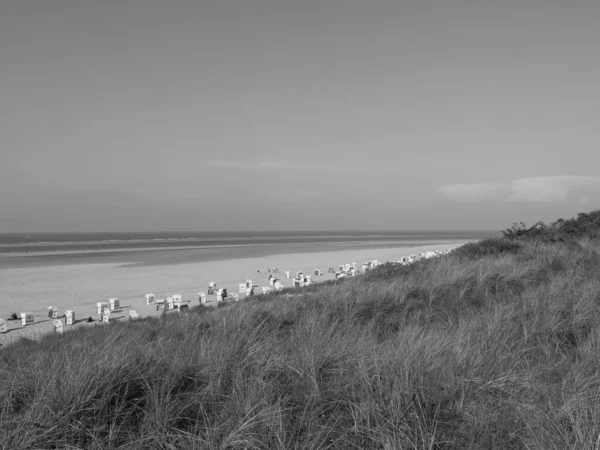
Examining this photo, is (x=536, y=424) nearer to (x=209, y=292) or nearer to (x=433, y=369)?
(x=433, y=369)

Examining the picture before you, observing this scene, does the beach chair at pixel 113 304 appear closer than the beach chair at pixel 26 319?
No

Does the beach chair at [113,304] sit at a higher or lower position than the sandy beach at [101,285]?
higher

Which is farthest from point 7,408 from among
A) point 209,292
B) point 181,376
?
point 209,292

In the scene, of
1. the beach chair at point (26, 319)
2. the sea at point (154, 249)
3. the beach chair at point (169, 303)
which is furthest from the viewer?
the sea at point (154, 249)

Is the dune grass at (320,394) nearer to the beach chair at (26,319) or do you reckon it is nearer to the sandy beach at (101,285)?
the sandy beach at (101,285)

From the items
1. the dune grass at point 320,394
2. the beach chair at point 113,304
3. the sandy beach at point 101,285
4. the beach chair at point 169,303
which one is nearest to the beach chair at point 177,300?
the beach chair at point 169,303

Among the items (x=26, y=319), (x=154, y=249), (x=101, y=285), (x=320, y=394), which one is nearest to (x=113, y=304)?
(x=26, y=319)

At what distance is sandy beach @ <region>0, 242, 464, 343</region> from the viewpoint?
14750mm

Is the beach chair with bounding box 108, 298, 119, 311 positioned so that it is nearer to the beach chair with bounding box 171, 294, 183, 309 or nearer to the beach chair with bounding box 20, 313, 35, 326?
the beach chair with bounding box 171, 294, 183, 309

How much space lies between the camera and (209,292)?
717 inches

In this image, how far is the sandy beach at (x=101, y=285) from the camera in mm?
14750

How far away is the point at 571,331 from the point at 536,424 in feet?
10.1

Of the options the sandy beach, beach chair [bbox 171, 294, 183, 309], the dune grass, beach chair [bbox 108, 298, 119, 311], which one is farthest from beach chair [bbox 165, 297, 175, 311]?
the dune grass

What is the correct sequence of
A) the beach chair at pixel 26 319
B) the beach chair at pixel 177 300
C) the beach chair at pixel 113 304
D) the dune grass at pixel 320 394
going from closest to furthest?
1. the dune grass at pixel 320 394
2. the beach chair at pixel 26 319
3. the beach chair at pixel 177 300
4. the beach chair at pixel 113 304
